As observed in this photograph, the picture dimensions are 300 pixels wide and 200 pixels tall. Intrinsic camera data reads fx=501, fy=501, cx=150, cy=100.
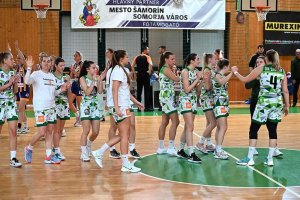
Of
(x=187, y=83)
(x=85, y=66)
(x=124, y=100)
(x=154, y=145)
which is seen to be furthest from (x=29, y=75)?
(x=154, y=145)

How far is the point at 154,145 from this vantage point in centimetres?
991

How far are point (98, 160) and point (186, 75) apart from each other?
197 cm

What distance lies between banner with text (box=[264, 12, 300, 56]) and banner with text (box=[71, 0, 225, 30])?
1910 mm

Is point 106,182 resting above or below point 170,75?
below

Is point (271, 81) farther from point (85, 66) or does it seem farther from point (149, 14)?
point (149, 14)

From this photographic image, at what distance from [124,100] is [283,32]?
43.8 ft

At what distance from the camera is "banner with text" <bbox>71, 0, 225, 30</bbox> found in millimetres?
17578

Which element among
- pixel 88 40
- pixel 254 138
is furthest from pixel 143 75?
pixel 254 138

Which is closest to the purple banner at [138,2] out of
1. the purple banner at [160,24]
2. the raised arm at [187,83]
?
the purple banner at [160,24]

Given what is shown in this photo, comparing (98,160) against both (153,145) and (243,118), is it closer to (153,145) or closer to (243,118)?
(153,145)

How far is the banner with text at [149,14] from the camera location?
692 inches

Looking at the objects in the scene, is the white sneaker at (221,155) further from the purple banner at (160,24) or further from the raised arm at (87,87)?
the purple banner at (160,24)

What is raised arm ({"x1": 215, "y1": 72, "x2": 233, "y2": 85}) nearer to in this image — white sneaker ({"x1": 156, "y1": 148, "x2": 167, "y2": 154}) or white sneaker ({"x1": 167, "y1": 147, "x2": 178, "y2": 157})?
white sneaker ({"x1": 167, "y1": 147, "x2": 178, "y2": 157})

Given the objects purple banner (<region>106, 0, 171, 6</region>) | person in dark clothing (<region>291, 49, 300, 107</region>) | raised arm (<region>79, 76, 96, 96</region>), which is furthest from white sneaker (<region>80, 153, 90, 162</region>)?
person in dark clothing (<region>291, 49, 300, 107</region>)
